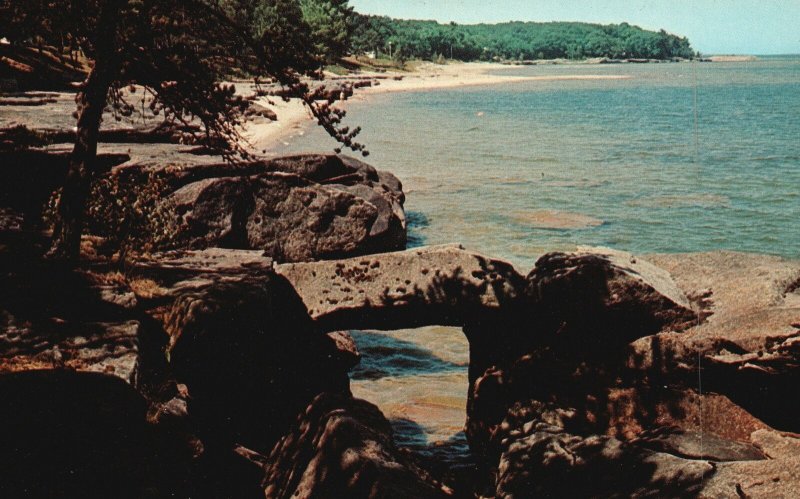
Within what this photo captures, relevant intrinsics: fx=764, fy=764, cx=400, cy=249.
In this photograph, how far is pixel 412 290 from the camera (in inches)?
381

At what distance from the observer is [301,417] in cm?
727

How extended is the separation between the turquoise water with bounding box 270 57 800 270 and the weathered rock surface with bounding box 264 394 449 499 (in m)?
7.30

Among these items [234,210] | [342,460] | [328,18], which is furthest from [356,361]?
[328,18]

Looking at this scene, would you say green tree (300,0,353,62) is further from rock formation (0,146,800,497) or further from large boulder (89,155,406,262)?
rock formation (0,146,800,497)

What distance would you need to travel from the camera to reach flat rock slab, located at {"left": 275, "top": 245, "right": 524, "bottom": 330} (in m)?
9.62

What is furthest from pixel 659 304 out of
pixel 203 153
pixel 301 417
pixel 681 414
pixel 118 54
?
pixel 203 153

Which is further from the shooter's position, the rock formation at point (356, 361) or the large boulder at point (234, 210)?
the large boulder at point (234, 210)

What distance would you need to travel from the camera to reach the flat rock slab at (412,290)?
962cm

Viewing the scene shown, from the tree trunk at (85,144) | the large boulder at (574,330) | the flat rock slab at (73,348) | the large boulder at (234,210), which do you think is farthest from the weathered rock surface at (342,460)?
the large boulder at (234,210)

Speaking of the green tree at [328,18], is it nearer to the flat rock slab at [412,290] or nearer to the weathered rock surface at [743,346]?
the flat rock slab at [412,290]

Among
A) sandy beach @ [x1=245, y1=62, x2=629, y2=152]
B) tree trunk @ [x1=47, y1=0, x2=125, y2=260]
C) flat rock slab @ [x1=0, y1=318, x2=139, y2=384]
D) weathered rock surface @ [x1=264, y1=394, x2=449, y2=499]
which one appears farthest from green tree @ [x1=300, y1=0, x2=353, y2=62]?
weathered rock surface @ [x1=264, y1=394, x2=449, y2=499]

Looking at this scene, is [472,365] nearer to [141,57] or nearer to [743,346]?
[743,346]

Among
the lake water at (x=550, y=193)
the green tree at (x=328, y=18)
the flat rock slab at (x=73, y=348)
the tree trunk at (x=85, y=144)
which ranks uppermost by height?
the green tree at (x=328, y=18)

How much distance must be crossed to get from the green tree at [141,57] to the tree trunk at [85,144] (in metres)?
0.01
